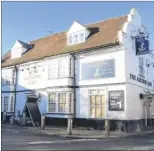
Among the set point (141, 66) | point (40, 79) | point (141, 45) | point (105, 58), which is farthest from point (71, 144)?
point (40, 79)

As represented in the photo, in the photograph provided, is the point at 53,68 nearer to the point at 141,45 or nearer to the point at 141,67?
the point at 141,67

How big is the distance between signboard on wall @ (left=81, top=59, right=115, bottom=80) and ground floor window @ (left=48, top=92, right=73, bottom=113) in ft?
7.13

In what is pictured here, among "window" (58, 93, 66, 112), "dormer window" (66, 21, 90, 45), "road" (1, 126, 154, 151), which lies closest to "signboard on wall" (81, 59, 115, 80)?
"window" (58, 93, 66, 112)

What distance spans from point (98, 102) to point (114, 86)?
203 centimetres

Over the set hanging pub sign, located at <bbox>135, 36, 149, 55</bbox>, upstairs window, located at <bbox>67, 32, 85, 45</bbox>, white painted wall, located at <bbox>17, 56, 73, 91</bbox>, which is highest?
upstairs window, located at <bbox>67, 32, 85, 45</bbox>

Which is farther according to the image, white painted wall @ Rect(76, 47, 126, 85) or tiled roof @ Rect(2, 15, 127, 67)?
tiled roof @ Rect(2, 15, 127, 67)

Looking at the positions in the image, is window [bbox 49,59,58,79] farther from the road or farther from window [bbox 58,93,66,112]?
the road

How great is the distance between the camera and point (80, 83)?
22.5 metres

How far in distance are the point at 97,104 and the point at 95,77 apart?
7.32 feet

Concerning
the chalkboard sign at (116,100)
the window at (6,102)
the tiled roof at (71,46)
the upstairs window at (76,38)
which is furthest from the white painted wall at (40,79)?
the chalkboard sign at (116,100)

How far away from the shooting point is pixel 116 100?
20.2 metres

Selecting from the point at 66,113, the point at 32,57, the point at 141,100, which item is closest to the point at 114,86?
the point at 141,100

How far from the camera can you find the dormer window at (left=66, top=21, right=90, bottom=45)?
23969mm

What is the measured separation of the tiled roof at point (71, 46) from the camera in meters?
22.1
